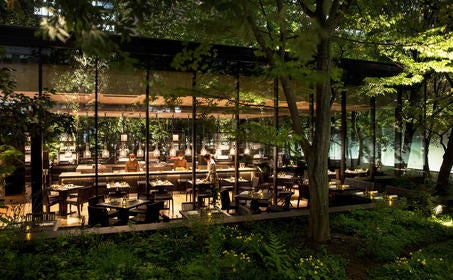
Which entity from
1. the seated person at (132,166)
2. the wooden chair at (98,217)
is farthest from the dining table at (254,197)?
the seated person at (132,166)

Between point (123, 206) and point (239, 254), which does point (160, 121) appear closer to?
point (123, 206)

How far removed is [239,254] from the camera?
224 inches

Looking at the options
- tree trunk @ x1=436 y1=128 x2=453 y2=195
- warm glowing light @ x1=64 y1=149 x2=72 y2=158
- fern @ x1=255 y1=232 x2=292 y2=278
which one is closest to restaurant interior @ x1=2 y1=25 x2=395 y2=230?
warm glowing light @ x1=64 y1=149 x2=72 y2=158

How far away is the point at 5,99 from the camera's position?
4.51 meters

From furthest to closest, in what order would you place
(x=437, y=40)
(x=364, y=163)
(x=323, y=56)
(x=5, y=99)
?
(x=364, y=163) → (x=437, y=40) → (x=323, y=56) → (x=5, y=99)

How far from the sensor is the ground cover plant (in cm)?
485

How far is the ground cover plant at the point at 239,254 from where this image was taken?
4852 mm

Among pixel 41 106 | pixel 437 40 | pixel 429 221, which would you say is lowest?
pixel 429 221

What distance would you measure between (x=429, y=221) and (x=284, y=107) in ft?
20.8

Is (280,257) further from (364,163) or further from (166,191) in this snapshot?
(364,163)

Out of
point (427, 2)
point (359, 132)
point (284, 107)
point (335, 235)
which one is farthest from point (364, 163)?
point (335, 235)

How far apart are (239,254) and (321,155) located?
2.17 m

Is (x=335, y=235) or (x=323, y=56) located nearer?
(x=323, y=56)

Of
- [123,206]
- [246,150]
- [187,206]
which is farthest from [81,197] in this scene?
[246,150]
